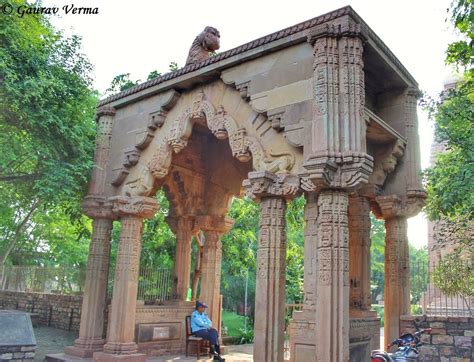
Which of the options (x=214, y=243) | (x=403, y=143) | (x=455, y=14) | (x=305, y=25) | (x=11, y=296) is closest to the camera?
(x=455, y=14)

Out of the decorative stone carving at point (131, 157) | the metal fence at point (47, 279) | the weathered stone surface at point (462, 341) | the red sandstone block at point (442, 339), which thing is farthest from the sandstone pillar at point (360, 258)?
the metal fence at point (47, 279)

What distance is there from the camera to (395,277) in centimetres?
905

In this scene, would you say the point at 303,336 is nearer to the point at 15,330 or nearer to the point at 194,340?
the point at 194,340

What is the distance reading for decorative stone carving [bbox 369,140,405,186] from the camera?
9.11m

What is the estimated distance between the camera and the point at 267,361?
7176mm

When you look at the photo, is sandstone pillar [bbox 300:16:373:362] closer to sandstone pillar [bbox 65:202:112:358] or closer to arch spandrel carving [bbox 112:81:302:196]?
arch spandrel carving [bbox 112:81:302:196]

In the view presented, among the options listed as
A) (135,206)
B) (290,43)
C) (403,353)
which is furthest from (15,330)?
(290,43)

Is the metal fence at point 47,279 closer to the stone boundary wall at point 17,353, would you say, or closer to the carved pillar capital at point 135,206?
the carved pillar capital at point 135,206

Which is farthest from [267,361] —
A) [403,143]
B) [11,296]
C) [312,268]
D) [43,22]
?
[11,296]

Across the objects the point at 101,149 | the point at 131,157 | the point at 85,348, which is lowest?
the point at 85,348

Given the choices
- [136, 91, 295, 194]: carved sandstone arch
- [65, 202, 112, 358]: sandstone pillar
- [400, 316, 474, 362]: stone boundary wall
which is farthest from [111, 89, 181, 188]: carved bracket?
[400, 316, 474, 362]: stone boundary wall

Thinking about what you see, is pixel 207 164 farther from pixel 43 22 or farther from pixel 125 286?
pixel 43 22

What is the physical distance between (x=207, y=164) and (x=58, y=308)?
6776 millimetres

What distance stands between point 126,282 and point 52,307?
6.94 meters
